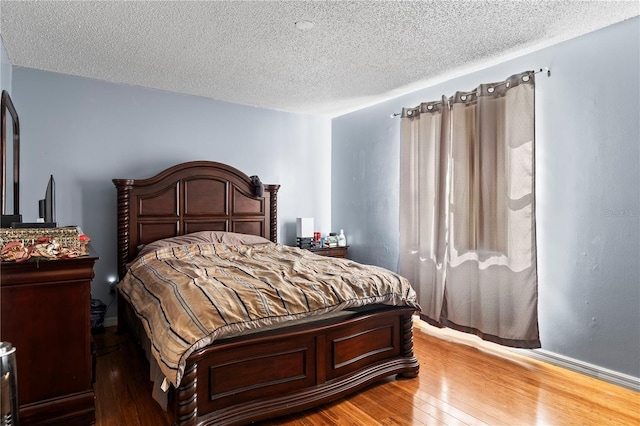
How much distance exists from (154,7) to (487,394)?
126 inches

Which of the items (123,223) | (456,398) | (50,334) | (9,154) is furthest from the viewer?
(123,223)

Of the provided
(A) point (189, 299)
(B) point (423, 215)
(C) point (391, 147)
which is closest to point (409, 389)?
(A) point (189, 299)

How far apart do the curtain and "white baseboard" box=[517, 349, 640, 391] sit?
137 mm

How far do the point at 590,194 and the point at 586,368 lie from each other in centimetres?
124

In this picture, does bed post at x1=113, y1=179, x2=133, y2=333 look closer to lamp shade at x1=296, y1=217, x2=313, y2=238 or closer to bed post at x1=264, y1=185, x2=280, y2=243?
bed post at x1=264, y1=185, x2=280, y2=243

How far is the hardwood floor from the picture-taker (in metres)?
2.23

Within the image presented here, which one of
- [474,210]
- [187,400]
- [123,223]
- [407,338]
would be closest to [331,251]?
[474,210]

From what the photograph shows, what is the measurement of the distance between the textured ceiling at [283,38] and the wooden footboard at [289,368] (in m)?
1.97

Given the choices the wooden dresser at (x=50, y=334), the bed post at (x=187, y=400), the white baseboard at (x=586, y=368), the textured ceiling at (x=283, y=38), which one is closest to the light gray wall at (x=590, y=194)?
the white baseboard at (x=586, y=368)

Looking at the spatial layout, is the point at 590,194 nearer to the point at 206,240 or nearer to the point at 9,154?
the point at 206,240

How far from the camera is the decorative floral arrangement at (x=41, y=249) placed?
6.32ft

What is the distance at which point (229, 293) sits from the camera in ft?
7.26

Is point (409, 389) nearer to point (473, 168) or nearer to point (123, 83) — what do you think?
point (473, 168)

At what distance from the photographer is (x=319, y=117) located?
541 cm
